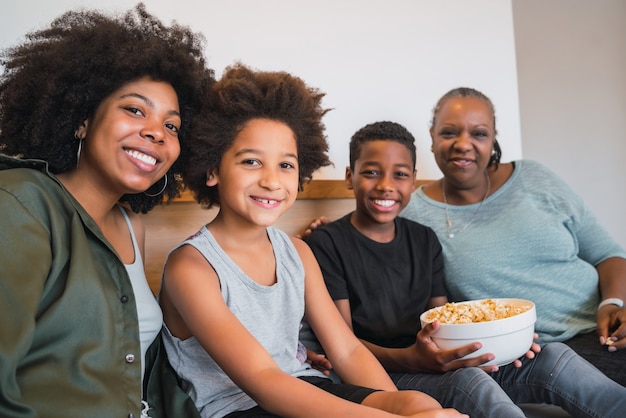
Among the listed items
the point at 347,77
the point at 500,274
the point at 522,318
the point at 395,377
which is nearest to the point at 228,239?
the point at 395,377

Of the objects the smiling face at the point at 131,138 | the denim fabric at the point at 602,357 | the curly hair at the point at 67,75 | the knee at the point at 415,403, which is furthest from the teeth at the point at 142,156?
the denim fabric at the point at 602,357

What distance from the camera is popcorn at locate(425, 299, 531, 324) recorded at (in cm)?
127

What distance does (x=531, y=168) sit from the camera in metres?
1.82

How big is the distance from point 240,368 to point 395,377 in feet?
1.65

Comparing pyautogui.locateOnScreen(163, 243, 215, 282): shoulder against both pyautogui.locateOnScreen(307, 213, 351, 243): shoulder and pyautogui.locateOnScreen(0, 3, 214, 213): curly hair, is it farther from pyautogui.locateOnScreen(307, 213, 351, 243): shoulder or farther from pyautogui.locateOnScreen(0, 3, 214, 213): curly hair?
pyautogui.locateOnScreen(307, 213, 351, 243): shoulder

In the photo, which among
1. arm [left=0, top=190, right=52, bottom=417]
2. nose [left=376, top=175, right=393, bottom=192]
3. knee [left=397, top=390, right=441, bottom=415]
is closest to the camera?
arm [left=0, top=190, right=52, bottom=417]

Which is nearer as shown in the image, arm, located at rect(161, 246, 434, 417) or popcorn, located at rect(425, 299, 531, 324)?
arm, located at rect(161, 246, 434, 417)

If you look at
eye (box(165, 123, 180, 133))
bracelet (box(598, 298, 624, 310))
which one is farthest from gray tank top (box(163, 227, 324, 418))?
bracelet (box(598, 298, 624, 310))

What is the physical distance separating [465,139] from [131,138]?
3.38 feet

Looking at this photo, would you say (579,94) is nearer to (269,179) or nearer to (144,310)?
(269,179)

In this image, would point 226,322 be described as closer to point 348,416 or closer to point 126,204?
point 348,416

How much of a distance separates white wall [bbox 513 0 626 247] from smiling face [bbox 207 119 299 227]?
3152 mm

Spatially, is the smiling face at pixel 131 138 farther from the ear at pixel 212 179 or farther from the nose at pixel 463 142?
the nose at pixel 463 142

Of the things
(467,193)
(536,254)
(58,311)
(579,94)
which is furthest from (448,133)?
(579,94)
